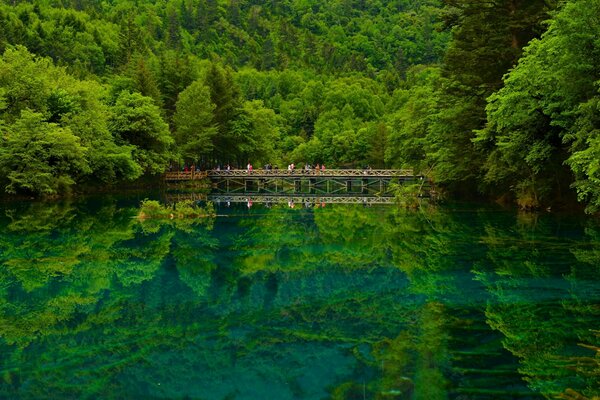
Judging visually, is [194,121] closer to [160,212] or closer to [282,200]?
[282,200]

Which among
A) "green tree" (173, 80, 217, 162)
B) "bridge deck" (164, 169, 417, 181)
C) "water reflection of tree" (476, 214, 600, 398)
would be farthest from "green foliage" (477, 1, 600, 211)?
"green tree" (173, 80, 217, 162)

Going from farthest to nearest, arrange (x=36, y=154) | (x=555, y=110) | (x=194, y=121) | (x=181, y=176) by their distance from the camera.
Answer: (x=181, y=176)
(x=194, y=121)
(x=36, y=154)
(x=555, y=110)

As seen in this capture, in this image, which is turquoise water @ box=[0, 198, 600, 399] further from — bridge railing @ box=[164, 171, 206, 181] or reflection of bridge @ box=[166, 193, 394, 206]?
bridge railing @ box=[164, 171, 206, 181]

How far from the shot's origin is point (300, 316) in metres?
11.9

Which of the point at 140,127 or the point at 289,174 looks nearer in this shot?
the point at 140,127

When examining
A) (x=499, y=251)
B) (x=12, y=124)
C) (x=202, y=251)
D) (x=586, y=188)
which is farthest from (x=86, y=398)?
(x=12, y=124)

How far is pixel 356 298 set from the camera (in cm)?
1340

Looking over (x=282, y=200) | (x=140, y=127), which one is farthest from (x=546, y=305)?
(x=140, y=127)

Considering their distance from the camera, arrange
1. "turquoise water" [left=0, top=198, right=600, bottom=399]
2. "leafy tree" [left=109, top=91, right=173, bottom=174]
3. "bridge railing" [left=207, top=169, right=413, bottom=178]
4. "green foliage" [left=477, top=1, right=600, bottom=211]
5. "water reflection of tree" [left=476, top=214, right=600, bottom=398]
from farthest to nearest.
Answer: "bridge railing" [left=207, top=169, right=413, bottom=178] < "leafy tree" [left=109, top=91, right=173, bottom=174] < "green foliage" [left=477, top=1, right=600, bottom=211] < "water reflection of tree" [left=476, top=214, right=600, bottom=398] < "turquoise water" [left=0, top=198, right=600, bottom=399]

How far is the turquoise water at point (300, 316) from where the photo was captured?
8.34 meters

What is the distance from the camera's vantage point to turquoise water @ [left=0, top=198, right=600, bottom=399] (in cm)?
834

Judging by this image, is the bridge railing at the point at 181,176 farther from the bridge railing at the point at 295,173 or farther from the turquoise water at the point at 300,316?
the turquoise water at the point at 300,316

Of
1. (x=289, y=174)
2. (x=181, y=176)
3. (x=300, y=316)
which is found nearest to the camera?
(x=300, y=316)

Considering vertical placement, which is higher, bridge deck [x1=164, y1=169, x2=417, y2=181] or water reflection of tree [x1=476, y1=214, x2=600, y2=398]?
bridge deck [x1=164, y1=169, x2=417, y2=181]
